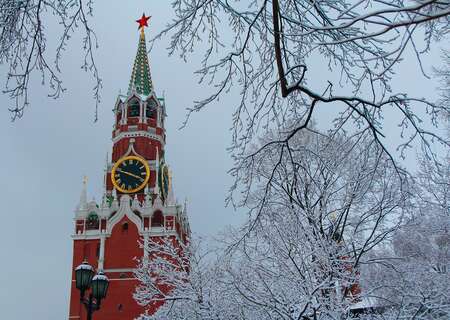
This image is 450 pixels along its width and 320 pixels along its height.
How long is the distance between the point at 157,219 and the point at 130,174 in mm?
5176

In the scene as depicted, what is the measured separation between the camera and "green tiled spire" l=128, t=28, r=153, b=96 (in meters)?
55.5

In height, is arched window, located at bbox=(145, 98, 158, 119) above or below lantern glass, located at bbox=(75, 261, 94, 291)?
above

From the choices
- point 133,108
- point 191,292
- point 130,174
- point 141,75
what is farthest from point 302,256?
point 141,75

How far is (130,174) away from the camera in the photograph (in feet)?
171

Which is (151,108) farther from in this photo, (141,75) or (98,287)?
(98,287)

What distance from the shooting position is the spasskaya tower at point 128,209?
46.9 metres

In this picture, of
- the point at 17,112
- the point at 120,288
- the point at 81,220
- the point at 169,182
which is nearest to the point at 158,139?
the point at 169,182

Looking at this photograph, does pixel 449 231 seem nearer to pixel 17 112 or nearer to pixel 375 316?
pixel 375 316

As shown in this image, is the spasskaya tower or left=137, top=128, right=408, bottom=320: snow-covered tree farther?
the spasskaya tower

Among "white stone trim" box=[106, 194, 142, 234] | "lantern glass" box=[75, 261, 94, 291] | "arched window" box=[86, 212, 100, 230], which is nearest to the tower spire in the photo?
"white stone trim" box=[106, 194, 142, 234]

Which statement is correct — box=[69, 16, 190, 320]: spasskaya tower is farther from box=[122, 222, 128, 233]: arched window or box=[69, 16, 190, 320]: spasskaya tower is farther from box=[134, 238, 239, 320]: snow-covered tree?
box=[134, 238, 239, 320]: snow-covered tree

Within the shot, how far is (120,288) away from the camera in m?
46.8

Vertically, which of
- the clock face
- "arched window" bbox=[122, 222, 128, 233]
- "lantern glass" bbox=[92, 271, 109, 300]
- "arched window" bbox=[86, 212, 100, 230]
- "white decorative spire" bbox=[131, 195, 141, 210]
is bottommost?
"lantern glass" bbox=[92, 271, 109, 300]

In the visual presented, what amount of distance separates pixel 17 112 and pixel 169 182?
48364 mm
